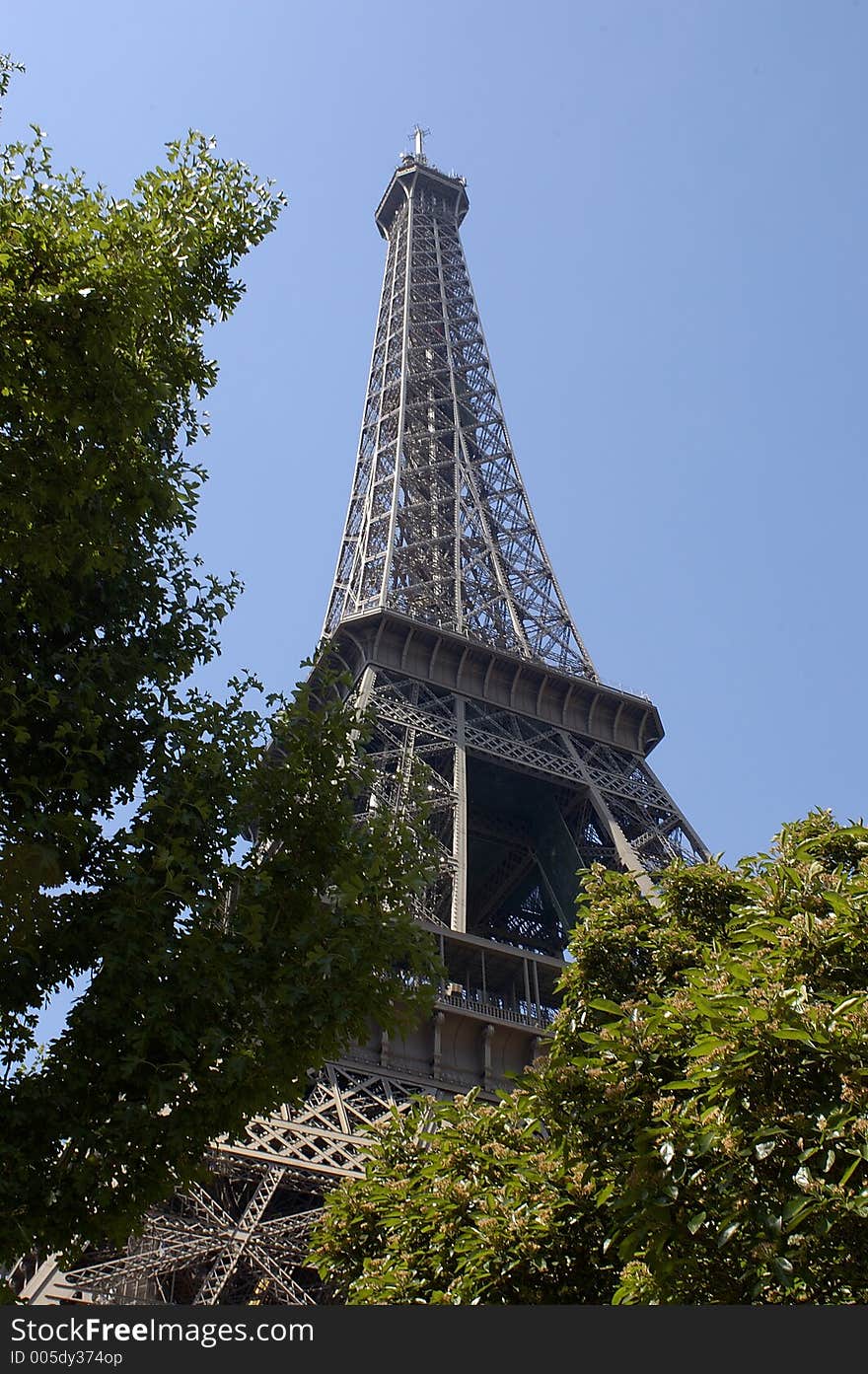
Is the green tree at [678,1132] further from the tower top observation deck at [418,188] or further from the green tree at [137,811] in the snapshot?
the tower top observation deck at [418,188]

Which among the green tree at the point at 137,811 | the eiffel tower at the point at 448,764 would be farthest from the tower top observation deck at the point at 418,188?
the green tree at the point at 137,811

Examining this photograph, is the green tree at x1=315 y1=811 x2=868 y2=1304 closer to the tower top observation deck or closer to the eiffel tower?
the eiffel tower

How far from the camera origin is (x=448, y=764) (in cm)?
3581

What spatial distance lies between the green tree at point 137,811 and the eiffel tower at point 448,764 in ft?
3.95

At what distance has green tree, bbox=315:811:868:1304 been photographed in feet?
23.6

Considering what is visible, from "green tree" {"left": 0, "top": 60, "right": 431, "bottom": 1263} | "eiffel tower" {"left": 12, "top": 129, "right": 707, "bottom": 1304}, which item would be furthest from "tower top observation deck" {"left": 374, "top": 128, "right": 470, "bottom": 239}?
"green tree" {"left": 0, "top": 60, "right": 431, "bottom": 1263}

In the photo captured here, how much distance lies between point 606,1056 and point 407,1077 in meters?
16.1

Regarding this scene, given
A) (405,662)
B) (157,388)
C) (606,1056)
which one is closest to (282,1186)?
(606,1056)

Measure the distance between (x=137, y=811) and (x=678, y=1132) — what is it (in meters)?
4.17

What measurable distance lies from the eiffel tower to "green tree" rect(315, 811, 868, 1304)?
4.03 ft

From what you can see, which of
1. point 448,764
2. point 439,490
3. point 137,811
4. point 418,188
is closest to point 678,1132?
point 137,811

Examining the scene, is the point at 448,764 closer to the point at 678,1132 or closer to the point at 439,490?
the point at 439,490

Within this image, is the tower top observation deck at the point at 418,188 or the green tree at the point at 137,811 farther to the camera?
the tower top observation deck at the point at 418,188

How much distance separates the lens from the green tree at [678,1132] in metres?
7.20
